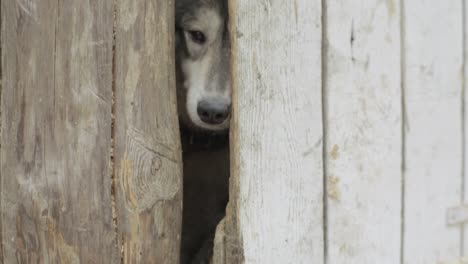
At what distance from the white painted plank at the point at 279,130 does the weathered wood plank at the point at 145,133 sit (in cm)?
25

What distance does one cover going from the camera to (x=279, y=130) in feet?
5.50

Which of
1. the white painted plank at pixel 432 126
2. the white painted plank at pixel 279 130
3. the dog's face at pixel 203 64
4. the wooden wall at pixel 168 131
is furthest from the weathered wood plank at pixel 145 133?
the white painted plank at pixel 432 126

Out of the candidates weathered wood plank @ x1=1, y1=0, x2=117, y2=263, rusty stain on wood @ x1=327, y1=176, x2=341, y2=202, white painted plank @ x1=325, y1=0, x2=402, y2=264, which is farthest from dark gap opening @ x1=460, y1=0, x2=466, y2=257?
weathered wood plank @ x1=1, y1=0, x2=117, y2=263

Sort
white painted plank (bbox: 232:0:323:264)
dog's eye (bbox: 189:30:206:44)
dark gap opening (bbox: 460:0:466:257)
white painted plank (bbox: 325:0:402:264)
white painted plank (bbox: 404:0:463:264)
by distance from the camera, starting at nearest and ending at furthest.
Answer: white painted plank (bbox: 232:0:323:264), white painted plank (bbox: 325:0:402:264), white painted plank (bbox: 404:0:463:264), dark gap opening (bbox: 460:0:466:257), dog's eye (bbox: 189:30:206:44)

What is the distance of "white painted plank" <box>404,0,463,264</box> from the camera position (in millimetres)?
1921

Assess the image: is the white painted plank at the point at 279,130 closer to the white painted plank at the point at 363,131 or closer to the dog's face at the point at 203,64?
the white painted plank at the point at 363,131

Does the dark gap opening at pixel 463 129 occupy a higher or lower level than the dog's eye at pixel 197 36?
lower

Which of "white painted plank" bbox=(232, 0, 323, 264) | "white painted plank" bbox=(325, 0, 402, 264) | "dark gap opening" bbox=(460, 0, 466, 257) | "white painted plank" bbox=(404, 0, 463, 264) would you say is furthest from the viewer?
"dark gap opening" bbox=(460, 0, 466, 257)

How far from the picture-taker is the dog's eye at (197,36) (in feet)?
7.79

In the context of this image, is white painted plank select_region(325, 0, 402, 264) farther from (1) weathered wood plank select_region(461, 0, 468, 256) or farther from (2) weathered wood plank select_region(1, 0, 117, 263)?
(2) weathered wood plank select_region(1, 0, 117, 263)

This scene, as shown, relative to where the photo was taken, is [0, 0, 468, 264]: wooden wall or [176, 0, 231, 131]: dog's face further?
[176, 0, 231, 131]: dog's face

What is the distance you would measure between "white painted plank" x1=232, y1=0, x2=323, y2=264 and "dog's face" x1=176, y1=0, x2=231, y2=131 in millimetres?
451

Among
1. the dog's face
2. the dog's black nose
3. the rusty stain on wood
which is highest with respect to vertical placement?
the dog's face

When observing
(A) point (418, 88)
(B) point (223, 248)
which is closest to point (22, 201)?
(B) point (223, 248)
